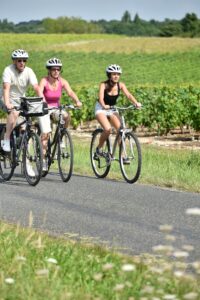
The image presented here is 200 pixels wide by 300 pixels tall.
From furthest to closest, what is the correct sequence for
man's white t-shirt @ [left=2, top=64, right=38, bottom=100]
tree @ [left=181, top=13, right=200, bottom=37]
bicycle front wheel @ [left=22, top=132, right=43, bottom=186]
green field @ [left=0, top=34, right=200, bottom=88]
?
tree @ [left=181, top=13, right=200, bottom=37], green field @ [left=0, top=34, right=200, bottom=88], man's white t-shirt @ [left=2, top=64, right=38, bottom=100], bicycle front wheel @ [left=22, top=132, right=43, bottom=186]

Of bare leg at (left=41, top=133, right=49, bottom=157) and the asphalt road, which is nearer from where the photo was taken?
the asphalt road

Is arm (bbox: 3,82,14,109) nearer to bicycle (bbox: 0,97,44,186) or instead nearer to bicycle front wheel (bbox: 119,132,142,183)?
bicycle (bbox: 0,97,44,186)

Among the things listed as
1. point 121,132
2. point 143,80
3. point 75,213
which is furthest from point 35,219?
point 143,80

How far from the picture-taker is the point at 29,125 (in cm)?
1395

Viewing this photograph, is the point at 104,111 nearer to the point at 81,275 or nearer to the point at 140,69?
the point at 81,275

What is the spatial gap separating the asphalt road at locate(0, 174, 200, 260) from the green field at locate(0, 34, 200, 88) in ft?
153

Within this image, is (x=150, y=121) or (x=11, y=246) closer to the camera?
(x=11, y=246)

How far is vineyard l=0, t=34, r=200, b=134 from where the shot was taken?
95.2ft

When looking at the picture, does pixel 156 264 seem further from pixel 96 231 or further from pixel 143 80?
pixel 143 80

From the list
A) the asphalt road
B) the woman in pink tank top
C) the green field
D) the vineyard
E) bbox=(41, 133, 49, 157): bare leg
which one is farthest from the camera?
the green field

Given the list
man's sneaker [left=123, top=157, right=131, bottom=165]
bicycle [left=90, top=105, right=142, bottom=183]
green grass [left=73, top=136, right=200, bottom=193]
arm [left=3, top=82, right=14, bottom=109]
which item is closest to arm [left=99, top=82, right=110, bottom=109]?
bicycle [left=90, top=105, right=142, bottom=183]

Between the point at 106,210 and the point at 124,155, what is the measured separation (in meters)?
3.31

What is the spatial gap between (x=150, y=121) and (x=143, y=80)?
120 ft

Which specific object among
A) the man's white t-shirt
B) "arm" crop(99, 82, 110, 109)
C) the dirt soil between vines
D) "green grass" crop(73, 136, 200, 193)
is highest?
the man's white t-shirt
